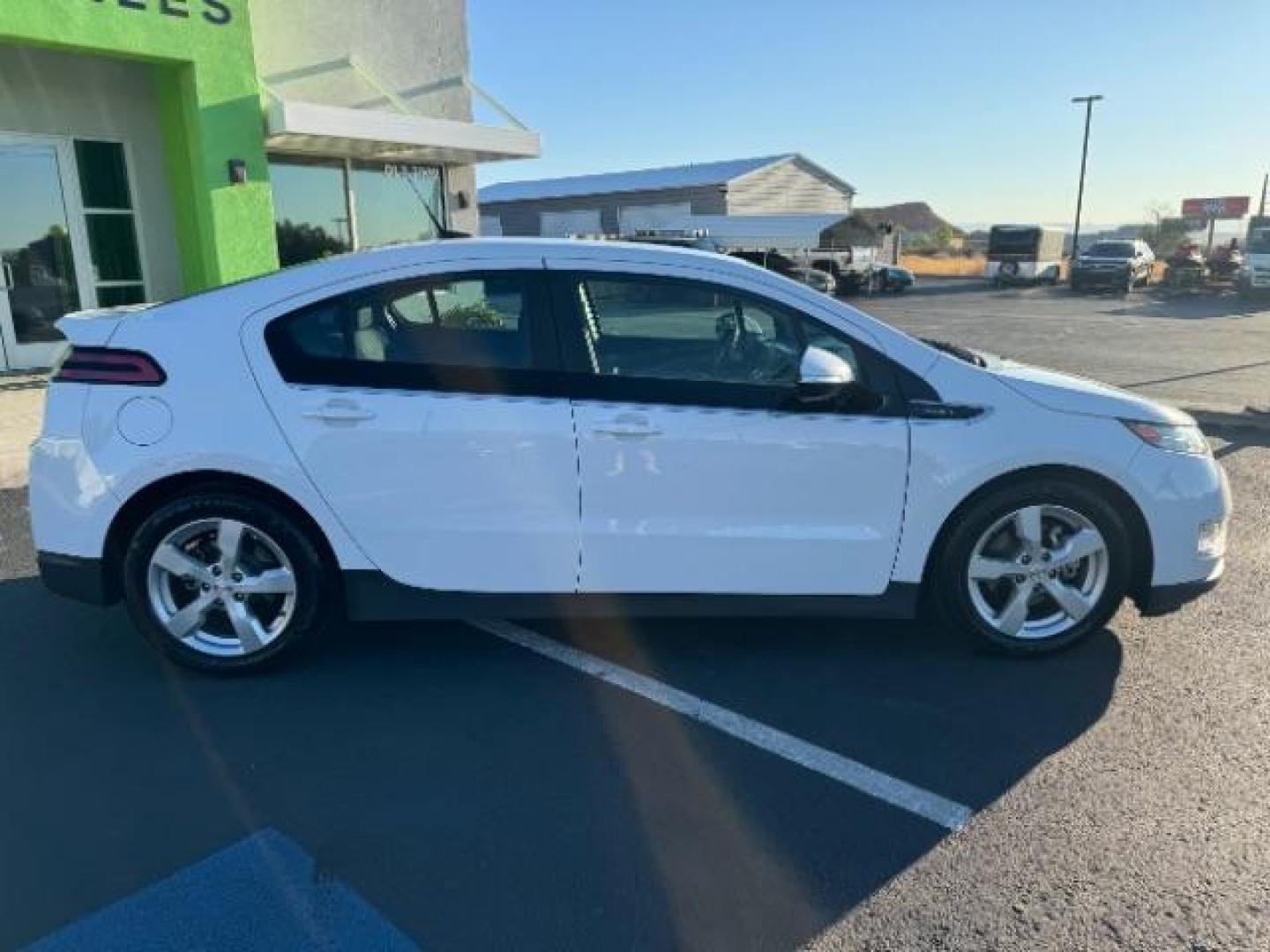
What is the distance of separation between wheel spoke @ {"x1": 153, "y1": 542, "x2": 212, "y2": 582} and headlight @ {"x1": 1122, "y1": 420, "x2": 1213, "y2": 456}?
3.59m

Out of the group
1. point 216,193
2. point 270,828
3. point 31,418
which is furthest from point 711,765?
point 216,193

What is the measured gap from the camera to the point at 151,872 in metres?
2.51

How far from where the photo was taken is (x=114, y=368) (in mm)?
3445

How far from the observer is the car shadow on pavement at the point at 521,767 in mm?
2447

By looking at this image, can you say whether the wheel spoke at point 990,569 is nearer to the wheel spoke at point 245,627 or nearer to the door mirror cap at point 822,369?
the door mirror cap at point 822,369

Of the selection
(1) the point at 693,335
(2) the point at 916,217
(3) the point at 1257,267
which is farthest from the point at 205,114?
(2) the point at 916,217

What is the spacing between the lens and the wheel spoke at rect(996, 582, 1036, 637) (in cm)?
369

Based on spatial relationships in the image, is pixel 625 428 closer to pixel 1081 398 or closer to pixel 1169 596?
pixel 1081 398

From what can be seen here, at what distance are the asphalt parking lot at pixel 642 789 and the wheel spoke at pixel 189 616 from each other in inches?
8.4

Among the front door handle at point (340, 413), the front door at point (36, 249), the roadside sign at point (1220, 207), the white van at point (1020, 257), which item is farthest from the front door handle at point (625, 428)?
the roadside sign at point (1220, 207)

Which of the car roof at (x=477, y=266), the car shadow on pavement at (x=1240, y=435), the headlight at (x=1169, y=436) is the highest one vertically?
the car roof at (x=477, y=266)

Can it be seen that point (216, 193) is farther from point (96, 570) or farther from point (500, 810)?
point (500, 810)

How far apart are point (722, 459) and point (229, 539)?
1877 millimetres

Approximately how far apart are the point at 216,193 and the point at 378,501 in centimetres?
810
